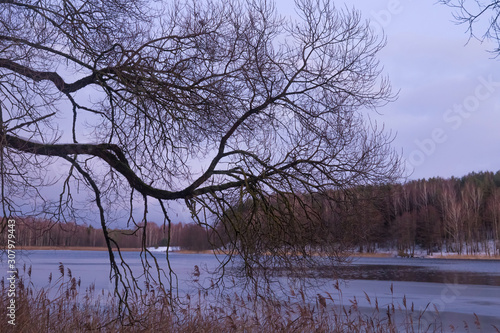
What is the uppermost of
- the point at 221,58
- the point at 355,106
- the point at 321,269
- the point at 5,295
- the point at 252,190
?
the point at 221,58

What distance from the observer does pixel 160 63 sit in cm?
631

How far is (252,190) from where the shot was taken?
649 centimetres

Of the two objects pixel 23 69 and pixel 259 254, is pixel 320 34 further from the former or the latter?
pixel 23 69

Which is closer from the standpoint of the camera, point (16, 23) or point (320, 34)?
point (16, 23)

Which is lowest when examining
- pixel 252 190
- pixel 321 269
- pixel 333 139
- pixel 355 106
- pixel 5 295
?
pixel 5 295

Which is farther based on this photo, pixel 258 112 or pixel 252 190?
pixel 258 112

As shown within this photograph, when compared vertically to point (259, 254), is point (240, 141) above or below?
above

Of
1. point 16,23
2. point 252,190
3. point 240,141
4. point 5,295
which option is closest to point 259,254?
point 252,190

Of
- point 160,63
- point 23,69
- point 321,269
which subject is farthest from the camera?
point 321,269

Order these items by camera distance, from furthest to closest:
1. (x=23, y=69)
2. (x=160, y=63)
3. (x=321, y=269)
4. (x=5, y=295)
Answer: (x=5, y=295) < (x=321, y=269) < (x=160, y=63) < (x=23, y=69)

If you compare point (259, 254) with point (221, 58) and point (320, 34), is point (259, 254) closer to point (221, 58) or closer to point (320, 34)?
point (221, 58)

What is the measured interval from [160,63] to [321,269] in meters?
3.21

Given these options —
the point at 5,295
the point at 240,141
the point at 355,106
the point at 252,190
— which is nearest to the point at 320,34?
the point at 355,106

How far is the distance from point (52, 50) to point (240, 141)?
2.55 m
